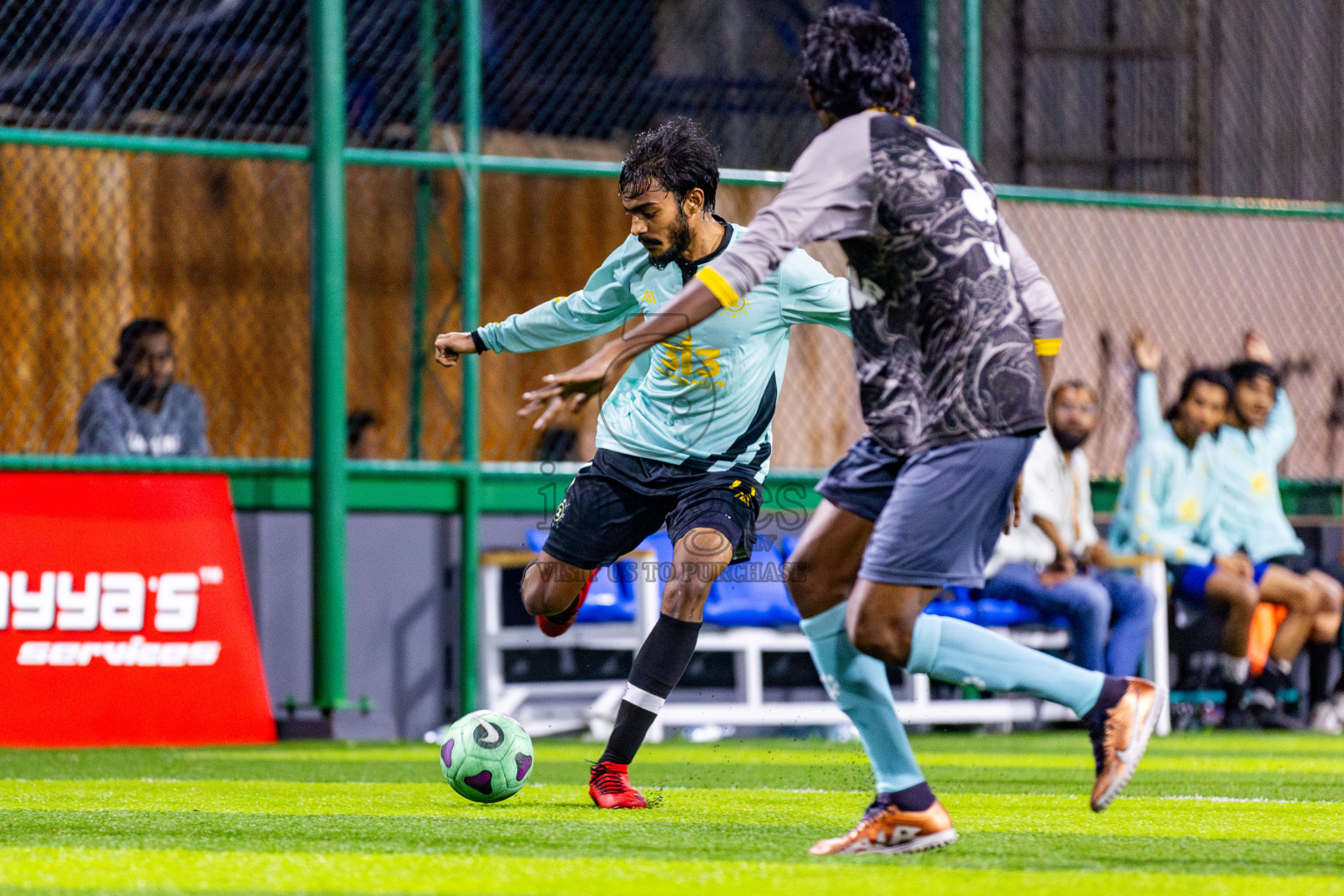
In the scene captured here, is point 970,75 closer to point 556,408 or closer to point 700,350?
point 700,350

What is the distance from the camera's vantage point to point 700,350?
554cm

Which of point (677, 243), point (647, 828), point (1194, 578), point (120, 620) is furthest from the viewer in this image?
point (1194, 578)

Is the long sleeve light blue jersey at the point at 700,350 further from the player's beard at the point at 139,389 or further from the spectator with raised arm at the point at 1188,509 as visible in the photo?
the spectator with raised arm at the point at 1188,509

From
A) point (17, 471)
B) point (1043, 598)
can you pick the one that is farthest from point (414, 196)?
point (1043, 598)

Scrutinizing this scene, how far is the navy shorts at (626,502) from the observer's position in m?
5.50

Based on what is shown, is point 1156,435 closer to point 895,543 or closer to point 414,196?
point 414,196

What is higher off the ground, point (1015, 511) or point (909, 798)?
point (1015, 511)

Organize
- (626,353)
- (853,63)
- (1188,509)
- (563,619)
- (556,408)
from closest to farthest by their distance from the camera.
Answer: (556,408)
(626,353)
(853,63)
(563,619)
(1188,509)

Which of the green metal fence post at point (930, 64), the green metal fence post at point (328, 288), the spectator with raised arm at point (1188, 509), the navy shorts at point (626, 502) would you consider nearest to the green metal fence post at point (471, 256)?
the green metal fence post at point (328, 288)

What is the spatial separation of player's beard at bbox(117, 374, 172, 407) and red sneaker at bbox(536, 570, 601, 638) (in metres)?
3.94

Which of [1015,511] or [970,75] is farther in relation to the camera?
[970,75]

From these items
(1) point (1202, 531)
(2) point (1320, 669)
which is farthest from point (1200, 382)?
(2) point (1320, 669)

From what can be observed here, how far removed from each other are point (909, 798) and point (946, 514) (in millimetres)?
643

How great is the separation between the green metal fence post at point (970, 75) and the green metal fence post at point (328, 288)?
3607 mm
